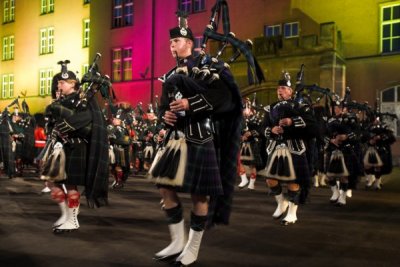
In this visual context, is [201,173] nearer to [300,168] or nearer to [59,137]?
[59,137]

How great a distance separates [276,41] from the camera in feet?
60.9

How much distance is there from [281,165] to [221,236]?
168 centimetres

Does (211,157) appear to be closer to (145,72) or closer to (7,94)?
(145,72)

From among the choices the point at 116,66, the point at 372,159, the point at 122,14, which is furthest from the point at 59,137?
the point at 122,14

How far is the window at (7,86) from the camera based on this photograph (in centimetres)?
3461

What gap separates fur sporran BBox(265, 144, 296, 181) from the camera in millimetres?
6555

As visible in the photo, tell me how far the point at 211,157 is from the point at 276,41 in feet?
50.5

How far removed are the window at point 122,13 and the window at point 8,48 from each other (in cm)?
1171

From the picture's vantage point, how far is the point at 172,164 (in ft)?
13.1

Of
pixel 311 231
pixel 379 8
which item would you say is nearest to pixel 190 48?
pixel 311 231

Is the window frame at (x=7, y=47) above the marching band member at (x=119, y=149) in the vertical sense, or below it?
above

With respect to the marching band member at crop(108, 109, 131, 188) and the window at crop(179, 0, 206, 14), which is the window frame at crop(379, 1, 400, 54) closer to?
the window at crop(179, 0, 206, 14)

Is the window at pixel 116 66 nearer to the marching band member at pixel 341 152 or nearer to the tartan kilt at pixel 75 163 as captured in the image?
the marching band member at pixel 341 152

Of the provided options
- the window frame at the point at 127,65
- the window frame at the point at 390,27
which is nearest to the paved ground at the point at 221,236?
the window frame at the point at 390,27
